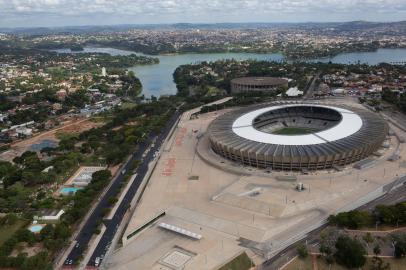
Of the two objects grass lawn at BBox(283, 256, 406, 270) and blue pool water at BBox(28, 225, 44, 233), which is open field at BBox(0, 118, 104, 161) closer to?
blue pool water at BBox(28, 225, 44, 233)

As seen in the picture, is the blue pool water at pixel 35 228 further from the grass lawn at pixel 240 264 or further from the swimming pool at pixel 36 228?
the grass lawn at pixel 240 264

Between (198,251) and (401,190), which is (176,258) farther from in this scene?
(401,190)

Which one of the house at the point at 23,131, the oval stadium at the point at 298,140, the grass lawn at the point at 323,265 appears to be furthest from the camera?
the house at the point at 23,131

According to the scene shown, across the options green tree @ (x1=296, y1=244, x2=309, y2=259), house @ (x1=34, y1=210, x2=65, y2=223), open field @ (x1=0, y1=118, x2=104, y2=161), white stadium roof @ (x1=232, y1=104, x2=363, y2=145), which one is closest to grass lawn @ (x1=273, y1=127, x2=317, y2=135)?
white stadium roof @ (x1=232, y1=104, x2=363, y2=145)

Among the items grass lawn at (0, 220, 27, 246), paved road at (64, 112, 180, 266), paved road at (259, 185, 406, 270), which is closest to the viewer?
paved road at (259, 185, 406, 270)

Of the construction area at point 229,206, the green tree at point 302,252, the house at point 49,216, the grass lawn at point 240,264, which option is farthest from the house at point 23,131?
the green tree at point 302,252

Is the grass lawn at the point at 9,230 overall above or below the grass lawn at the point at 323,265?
below
